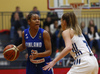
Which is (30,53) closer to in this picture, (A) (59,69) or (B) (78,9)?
(A) (59,69)

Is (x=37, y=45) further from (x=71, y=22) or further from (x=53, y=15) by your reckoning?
(x=53, y=15)

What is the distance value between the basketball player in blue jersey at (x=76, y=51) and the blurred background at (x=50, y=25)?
4.89m

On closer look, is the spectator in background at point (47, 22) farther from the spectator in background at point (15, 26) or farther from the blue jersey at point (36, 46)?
the blue jersey at point (36, 46)

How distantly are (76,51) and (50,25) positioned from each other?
6715 mm

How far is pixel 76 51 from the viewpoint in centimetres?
398

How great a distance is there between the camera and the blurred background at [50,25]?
366 inches

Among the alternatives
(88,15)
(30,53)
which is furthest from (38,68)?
(88,15)

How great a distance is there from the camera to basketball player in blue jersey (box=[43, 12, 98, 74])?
379cm

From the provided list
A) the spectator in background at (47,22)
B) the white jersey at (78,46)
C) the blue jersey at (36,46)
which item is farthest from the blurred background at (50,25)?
the white jersey at (78,46)

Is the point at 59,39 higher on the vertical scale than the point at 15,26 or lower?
lower

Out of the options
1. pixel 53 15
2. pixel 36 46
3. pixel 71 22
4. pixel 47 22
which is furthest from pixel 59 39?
pixel 71 22

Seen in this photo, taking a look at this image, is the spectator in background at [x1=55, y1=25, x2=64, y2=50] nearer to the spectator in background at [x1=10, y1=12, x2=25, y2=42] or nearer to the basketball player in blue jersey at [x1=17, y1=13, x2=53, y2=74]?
the spectator in background at [x1=10, y1=12, x2=25, y2=42]

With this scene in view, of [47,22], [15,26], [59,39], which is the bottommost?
[59,39]

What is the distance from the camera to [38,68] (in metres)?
5.09
